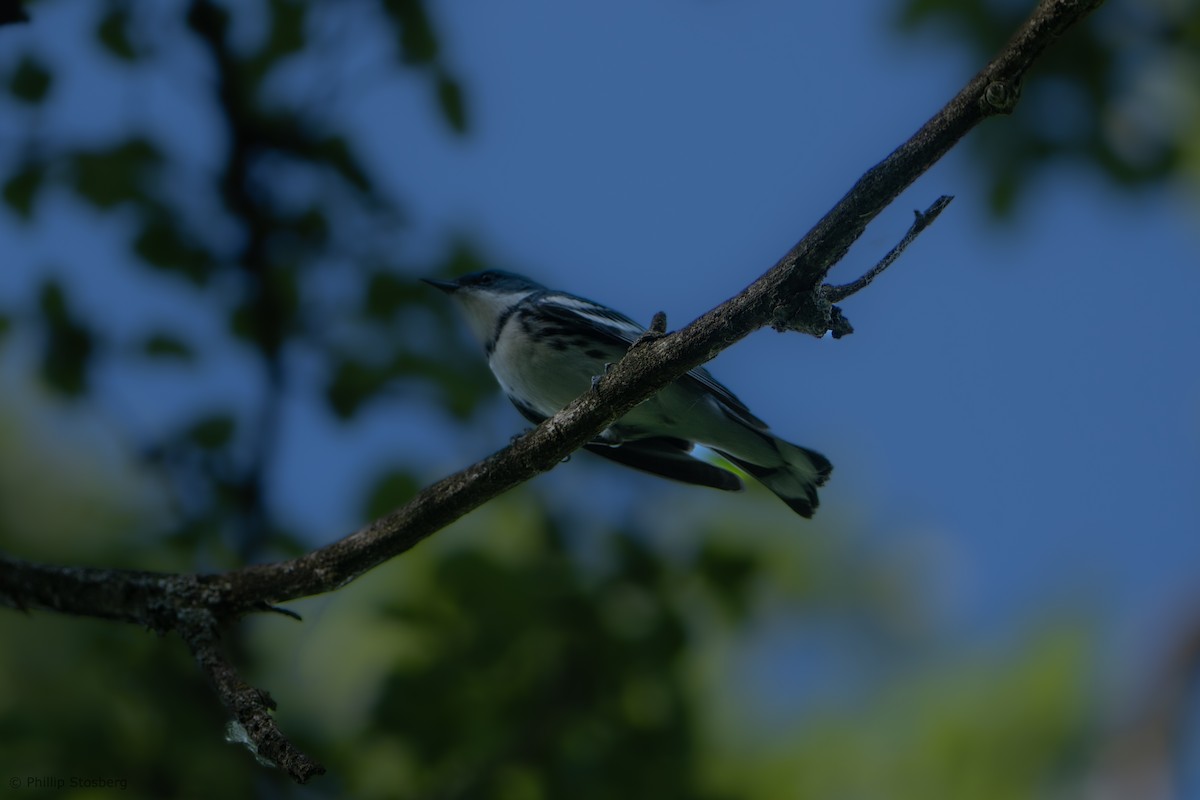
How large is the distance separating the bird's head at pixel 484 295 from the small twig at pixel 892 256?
280cm

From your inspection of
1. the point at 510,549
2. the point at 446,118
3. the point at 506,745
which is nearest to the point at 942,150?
the point at 446,118

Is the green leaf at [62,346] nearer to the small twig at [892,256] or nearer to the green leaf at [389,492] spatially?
the green leaf at [389,492]

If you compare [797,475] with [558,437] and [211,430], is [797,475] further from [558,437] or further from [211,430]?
[211,430]

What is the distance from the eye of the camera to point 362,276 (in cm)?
454

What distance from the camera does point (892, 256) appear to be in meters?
2.32

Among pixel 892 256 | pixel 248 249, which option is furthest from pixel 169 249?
pixel 892 256

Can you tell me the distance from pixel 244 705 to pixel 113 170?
2.49 meters

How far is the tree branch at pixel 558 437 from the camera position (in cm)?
216

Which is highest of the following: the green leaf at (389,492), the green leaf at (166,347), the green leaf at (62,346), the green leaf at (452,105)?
the green leaf at (452,105)

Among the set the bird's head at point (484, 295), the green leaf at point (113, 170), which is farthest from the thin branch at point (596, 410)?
the bird's head at point (484, 295)

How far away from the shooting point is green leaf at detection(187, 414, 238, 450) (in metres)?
4.30

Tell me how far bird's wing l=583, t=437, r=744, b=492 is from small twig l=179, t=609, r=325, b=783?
1724 millimetres

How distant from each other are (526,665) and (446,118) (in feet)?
6.71

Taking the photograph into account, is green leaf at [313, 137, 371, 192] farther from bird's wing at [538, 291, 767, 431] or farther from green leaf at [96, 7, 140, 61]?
bird's wing at [538, 291, 767, 431]
